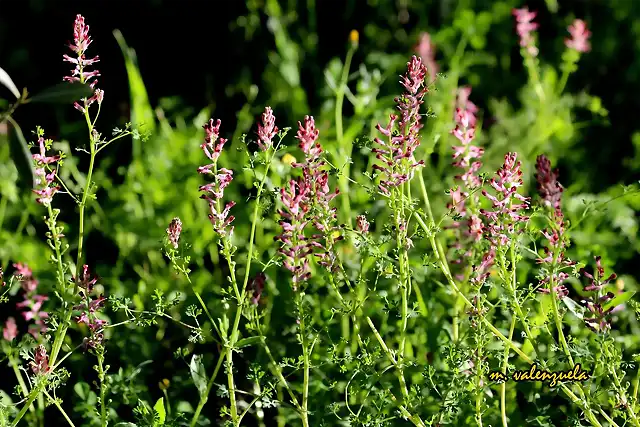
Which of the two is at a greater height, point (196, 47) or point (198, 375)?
point (196, 47)

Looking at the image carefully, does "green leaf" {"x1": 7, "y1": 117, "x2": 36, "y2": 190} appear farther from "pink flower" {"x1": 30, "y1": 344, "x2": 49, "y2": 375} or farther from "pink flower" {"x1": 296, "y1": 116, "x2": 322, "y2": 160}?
"pink flower" {"x1": 296, "y1": 116, "x2": 322, "y2": 160}

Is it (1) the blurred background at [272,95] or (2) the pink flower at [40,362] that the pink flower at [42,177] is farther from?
(1) the blurred background at [272,95]

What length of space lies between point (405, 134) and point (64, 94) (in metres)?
0.68

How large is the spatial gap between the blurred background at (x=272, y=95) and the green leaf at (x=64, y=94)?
1.19m

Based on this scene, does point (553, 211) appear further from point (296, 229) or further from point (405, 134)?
point (296, 229)

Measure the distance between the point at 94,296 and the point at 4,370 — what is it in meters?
0.34

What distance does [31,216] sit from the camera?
360 cm

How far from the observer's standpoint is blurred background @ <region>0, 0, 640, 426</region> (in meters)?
3.08

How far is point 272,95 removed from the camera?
432 centimetres

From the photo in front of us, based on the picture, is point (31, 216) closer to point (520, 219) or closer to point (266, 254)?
point (266, 254)

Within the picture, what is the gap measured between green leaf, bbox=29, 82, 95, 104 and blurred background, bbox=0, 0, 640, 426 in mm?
1191

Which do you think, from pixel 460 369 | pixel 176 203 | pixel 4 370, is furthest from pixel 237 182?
pixel 460 369
